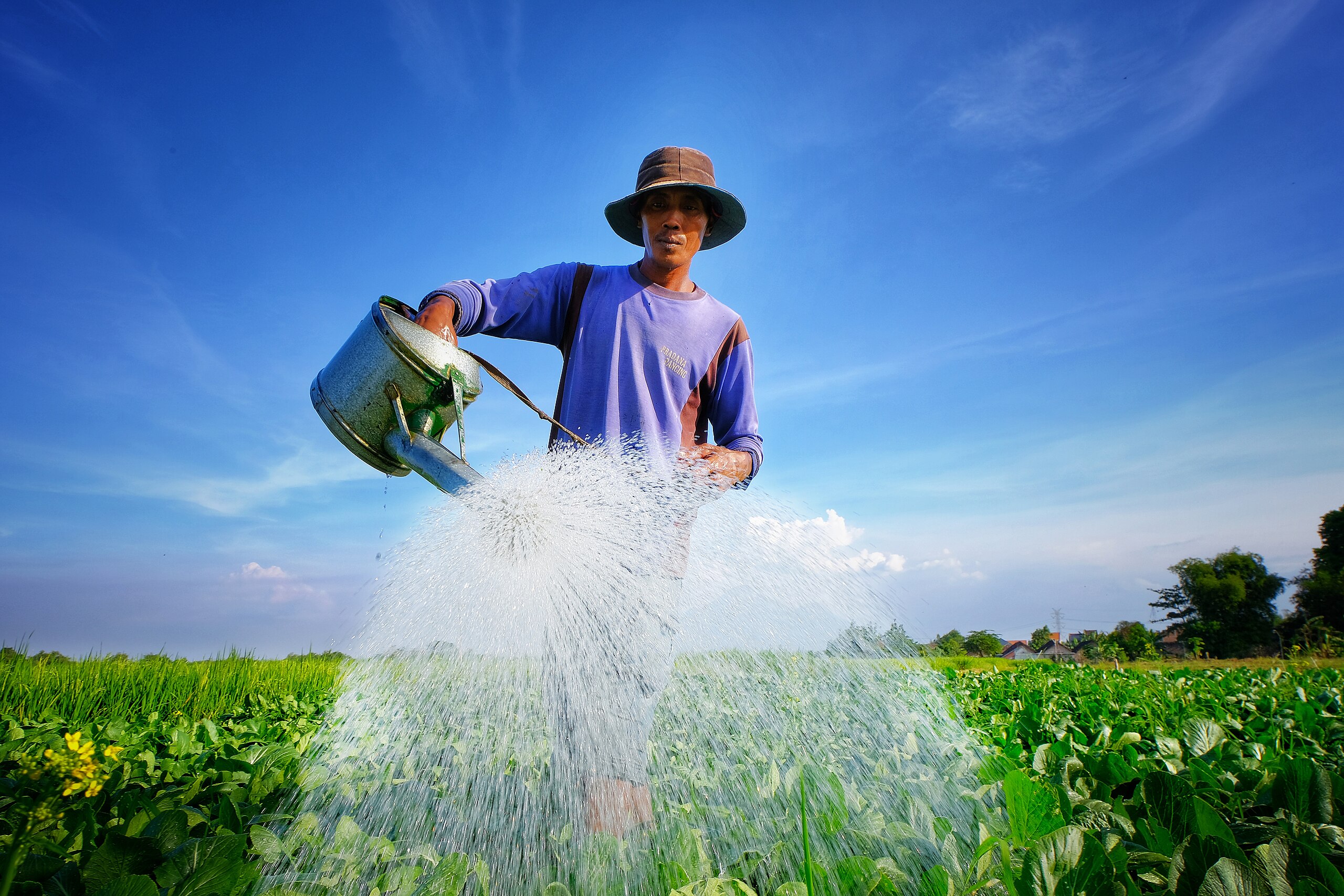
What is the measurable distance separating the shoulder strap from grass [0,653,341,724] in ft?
8.33

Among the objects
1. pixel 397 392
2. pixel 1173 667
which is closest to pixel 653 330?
pixel 397 392

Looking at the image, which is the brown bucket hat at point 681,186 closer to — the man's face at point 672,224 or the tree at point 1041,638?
the man's face at point 672,224

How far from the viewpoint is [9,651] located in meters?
5.29

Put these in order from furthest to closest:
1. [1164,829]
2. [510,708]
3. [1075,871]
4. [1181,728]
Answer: [1181,728] → [510,708] → [1164,829] → [1075,871]

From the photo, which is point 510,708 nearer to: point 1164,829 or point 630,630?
point 630,630

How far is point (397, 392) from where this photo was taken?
78.1 inches

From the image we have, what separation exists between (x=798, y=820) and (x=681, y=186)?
7.04 feet

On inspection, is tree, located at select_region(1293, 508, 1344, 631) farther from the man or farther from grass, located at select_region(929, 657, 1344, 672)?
the man

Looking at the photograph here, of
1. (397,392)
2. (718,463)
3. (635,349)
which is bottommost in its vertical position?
(718,463)

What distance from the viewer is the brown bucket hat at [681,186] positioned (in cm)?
262

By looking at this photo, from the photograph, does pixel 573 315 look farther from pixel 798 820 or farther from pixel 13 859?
pixel 13 859

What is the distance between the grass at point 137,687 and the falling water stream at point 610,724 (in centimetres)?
227

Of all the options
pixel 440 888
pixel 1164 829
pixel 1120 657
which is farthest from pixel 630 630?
pixel 1120 657

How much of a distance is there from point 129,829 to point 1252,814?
278 centimetres
